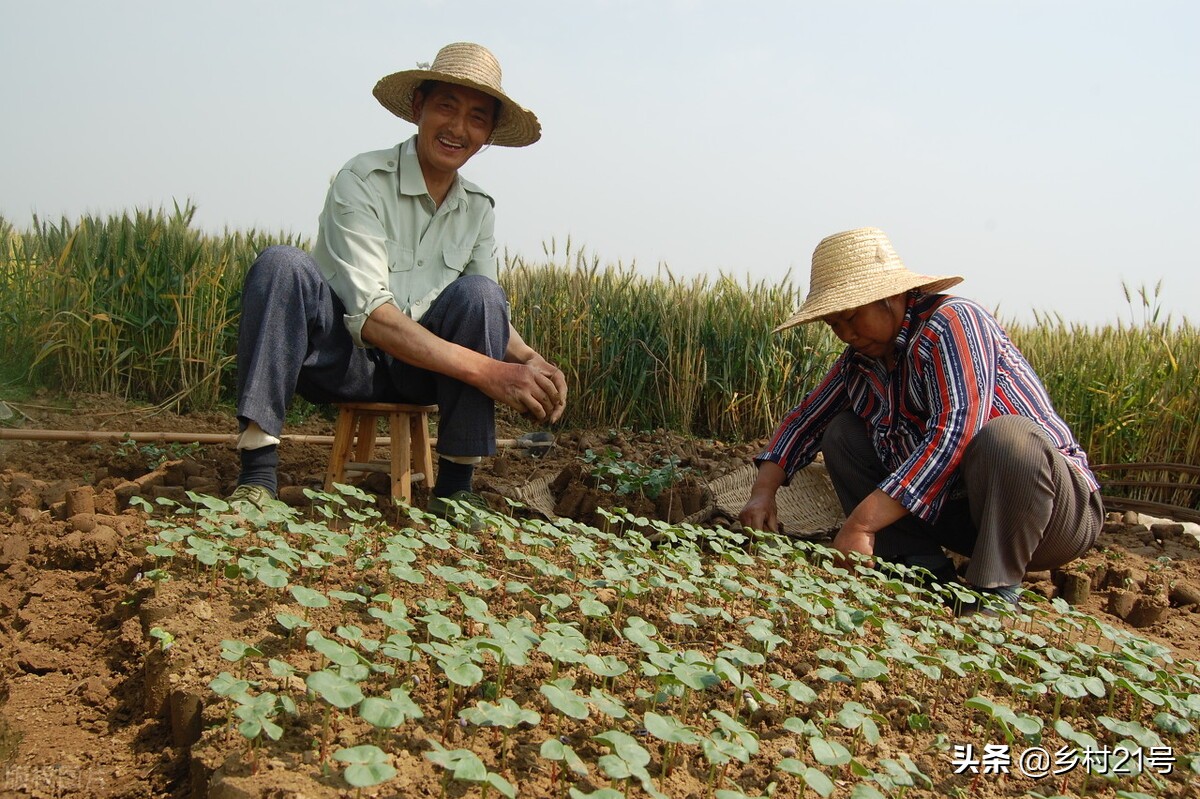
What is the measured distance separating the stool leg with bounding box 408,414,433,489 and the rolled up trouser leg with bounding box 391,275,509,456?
39 cm

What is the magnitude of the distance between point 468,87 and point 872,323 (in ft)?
5.30

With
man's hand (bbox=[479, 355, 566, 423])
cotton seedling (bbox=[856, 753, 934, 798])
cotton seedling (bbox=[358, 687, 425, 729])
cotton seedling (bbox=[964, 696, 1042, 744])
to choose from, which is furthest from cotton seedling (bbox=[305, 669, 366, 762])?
man's hand (bbox=[479, 355, 566, 423])

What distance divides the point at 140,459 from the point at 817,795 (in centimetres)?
334

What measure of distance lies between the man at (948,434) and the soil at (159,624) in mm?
533

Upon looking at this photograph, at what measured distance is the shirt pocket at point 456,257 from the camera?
367cm

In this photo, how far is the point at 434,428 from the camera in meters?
6.05

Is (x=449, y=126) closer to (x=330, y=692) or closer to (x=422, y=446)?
(x=422, y=446)

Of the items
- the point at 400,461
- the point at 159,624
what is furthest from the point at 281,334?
the point at 159,624

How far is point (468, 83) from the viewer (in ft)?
11.2

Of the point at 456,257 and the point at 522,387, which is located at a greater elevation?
the point at 456,257

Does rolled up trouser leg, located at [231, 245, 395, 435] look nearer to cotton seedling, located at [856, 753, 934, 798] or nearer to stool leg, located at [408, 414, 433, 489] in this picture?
stool leg, located at [408, 414, 433, 489]

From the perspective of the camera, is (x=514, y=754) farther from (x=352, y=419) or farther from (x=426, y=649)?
(x=352, y=419)

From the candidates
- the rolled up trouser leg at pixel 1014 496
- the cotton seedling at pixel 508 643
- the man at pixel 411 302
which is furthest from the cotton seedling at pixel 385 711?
the rolled up trouser leg at pixel 1014 496

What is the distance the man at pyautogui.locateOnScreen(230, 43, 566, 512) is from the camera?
3.20 metres
